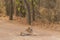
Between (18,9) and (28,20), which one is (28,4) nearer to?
(28,20)

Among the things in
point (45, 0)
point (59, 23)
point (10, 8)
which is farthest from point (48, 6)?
point (10, 8)

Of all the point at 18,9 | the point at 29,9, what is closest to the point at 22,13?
the point at 18,9

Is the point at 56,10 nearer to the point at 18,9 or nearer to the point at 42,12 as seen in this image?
the point at 42,12

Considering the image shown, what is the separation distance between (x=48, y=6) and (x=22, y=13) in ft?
9.84

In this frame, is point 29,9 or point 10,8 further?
point 10,8

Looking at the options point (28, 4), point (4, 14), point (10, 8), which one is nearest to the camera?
point (28, 4)

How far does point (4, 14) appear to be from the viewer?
2147 centimetres

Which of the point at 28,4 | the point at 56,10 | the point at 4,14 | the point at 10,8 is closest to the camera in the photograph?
the point at 28,4

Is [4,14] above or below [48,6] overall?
below

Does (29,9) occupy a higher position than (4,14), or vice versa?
(29,9)

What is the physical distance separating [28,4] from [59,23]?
8.69 feet

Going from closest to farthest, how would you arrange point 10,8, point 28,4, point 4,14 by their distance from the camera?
1. point 28,4
2. point 10,8
3. point 4,14

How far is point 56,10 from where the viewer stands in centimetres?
1644

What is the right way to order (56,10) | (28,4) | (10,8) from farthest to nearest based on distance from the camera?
1. (10,8)
2. (56,10)
3. (28,4)
